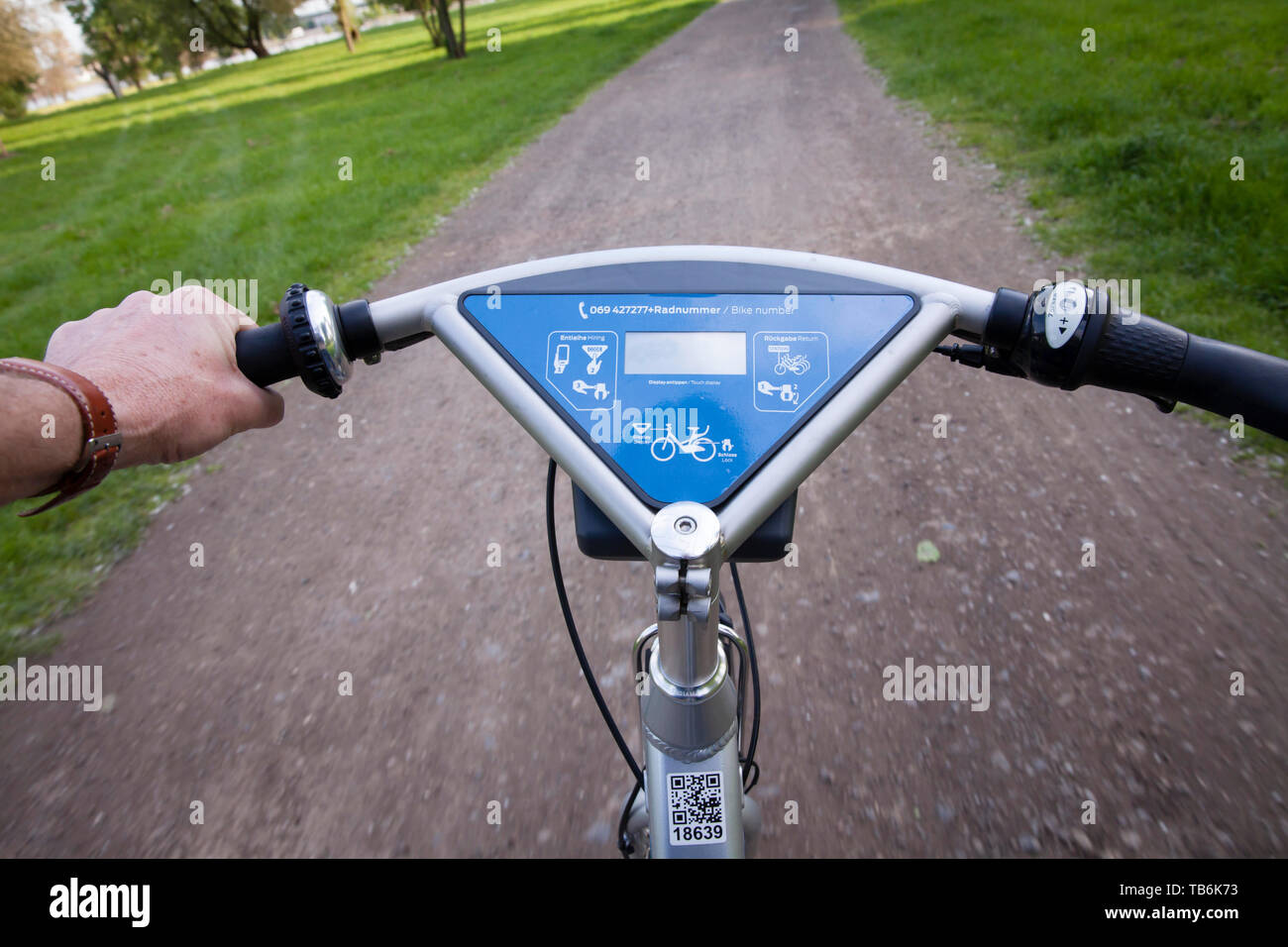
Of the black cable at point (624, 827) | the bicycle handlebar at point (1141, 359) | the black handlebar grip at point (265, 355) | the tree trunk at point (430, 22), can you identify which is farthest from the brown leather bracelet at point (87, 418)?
the tree trunk at point (430, 22)

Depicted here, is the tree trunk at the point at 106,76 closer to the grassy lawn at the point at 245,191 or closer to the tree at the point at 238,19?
the tree at the point at 238,19

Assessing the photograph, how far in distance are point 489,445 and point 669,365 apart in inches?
119

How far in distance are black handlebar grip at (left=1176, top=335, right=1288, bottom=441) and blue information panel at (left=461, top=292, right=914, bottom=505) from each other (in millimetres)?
425

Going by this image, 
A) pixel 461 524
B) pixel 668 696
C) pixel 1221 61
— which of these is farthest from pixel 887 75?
pixel 668 696

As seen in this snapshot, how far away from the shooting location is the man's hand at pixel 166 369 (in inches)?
40.9

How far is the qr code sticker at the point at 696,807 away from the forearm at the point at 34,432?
1.05m

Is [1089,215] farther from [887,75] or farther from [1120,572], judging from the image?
[887,75]

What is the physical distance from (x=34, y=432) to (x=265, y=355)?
336 mm

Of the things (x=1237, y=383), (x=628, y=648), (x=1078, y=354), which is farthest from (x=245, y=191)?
(x=1237, y=383)

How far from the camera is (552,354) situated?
3.49 feet

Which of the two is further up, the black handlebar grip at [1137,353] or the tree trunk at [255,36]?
the tree trunk at [255,36]

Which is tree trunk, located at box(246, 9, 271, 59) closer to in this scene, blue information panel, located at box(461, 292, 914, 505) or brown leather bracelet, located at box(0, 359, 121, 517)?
brown leather bracelet, located at box(0, 359, 121, 517)

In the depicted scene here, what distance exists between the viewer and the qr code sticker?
3.67 ft

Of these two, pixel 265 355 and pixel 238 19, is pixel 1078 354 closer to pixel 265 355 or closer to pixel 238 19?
pixel 265 355
